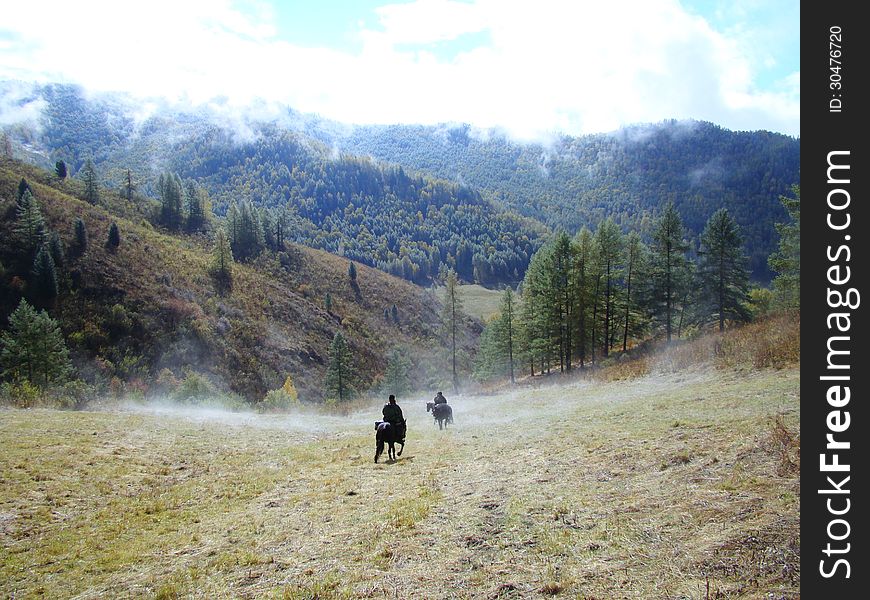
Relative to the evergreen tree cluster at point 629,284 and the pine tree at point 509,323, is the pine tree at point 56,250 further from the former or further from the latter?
the evergreen tree cluster at point 629,284

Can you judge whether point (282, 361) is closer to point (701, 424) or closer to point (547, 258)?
point (547, 258)

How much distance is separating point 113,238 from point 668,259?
78458mm

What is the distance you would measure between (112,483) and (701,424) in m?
16.2

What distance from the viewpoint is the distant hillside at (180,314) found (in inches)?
2360

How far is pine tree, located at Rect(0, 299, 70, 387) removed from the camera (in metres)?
38.5

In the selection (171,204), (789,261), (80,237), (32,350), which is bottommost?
(32,350)

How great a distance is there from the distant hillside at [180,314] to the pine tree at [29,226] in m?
1.12

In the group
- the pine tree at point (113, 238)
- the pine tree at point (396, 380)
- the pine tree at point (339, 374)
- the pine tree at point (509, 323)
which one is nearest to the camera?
the pine tree at point (509, 323)

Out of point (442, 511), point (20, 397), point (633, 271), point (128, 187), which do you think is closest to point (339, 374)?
point (20, 397)

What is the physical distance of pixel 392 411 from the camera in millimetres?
16484
